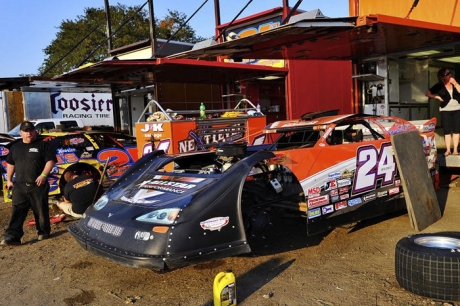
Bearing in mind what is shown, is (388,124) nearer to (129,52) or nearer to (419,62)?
(419,62)

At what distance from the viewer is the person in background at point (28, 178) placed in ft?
19.8

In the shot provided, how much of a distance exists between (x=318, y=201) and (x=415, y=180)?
169 centimetres

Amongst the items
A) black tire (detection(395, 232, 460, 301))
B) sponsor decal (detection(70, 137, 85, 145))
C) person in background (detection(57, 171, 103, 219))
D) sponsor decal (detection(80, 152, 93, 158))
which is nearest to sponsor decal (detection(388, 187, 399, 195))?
black tire (detection(395, 232, 460, 301))

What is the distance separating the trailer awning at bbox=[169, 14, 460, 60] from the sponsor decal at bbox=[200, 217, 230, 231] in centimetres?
295

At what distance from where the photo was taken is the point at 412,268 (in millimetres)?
3662

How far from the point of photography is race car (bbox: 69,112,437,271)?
3.88 meters

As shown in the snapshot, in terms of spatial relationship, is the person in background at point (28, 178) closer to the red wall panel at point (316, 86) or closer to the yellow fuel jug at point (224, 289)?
the yellow fuel jug at point (224, 289)

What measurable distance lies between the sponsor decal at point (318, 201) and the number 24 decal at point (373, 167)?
52 centimetres

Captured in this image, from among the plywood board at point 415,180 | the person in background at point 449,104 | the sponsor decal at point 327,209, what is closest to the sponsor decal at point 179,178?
the sponsor decal at point 327,209

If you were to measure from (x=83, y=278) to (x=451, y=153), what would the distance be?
6.91 m

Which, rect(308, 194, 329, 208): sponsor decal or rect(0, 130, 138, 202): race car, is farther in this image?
rect(0, 130, 138, 202): race car

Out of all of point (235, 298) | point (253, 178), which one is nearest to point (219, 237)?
point (235, 298)

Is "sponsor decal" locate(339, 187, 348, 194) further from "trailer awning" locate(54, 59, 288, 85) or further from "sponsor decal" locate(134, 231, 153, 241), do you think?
"trailer awning" locate(54, 59, 288, 85)

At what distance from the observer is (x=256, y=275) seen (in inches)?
174
